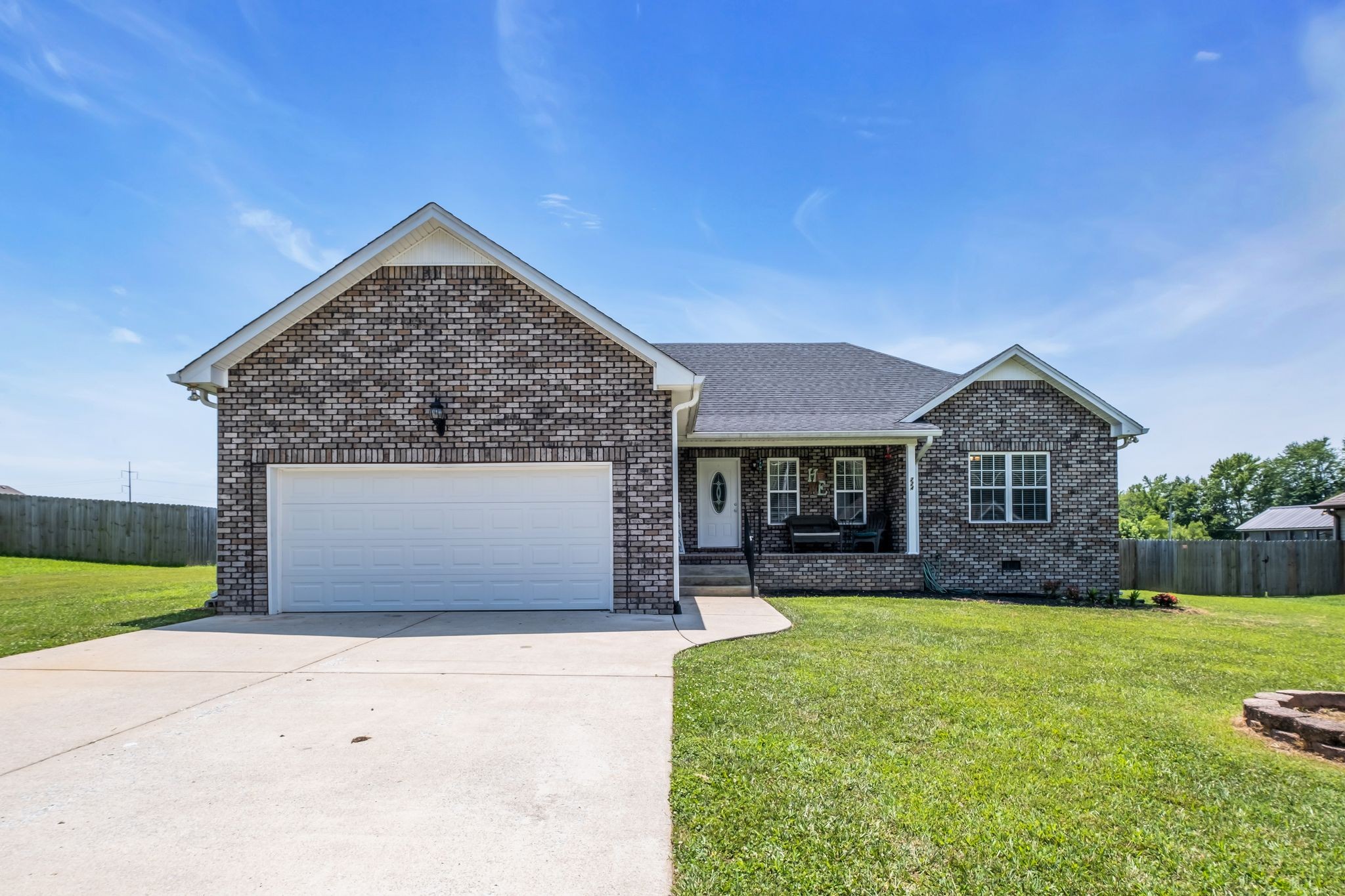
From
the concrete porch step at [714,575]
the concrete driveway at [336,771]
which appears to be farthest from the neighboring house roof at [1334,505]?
the concrete driveway at [336,771]

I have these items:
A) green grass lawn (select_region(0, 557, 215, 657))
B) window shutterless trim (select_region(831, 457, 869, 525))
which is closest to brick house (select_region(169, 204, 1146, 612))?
green grass lawn (select_region(0, 557, 215, 657))

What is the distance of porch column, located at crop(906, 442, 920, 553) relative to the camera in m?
15.3

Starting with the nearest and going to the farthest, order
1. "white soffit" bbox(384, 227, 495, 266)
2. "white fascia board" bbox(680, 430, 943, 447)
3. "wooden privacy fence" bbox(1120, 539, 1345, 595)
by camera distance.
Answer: "white soffit" bbox(384, 227, 495, 266) < "white fascia board" bbox(680, 430, 943, 447) < "wooden privacy fence" bbox(1120, 539, 1345, 595)

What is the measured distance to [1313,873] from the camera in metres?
3.06

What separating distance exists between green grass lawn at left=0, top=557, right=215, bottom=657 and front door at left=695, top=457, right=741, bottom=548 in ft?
30.8

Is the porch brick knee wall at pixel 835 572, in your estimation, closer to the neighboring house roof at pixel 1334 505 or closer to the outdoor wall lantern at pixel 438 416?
the outdoor wall lantern at pixel 438 416

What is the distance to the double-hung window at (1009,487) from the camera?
1587cm

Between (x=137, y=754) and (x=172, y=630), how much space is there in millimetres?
5683

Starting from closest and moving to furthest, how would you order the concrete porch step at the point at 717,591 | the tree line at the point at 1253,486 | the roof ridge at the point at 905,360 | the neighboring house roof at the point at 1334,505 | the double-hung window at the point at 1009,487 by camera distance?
the concrete porch step at the point at 717,591, the double-hung window at the point at 1009,487, the roof ridge at the point at 905,360, the neighboring house roof at the point at 1334,505, the tree line at the point at 1253,486

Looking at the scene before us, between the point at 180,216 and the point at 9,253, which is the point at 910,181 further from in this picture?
the point at 9,253

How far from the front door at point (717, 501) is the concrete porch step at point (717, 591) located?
239cm

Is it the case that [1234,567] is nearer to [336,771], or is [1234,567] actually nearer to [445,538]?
[445,538]

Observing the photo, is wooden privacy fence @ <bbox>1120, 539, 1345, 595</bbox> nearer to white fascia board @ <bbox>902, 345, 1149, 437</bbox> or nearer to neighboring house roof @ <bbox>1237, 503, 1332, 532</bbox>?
white fascia board @ <bbox>902, 345, 1149, 437</bbox>

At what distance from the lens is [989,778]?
4020 millimetres
